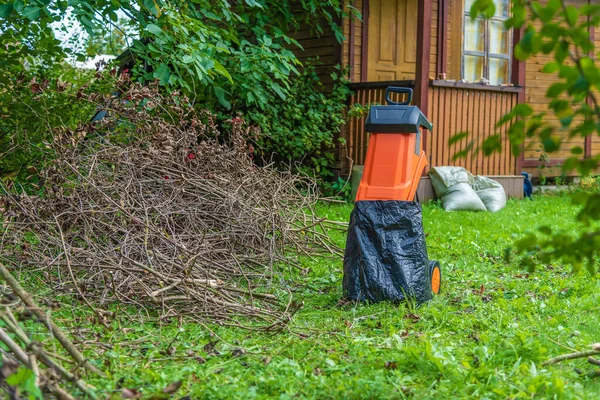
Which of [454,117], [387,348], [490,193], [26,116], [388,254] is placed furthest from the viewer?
[454,117]

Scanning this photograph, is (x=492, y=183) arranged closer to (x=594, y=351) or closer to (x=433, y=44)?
(x=433, y=44)

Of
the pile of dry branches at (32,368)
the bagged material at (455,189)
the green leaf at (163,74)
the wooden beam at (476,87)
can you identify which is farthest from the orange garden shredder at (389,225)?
the wooden beam at (476,87)

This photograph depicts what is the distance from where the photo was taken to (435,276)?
17.7 ft

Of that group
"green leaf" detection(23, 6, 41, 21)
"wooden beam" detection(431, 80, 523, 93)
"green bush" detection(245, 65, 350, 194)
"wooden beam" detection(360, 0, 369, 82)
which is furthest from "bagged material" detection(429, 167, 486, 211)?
"green leaf" detection(23, 6, 41, 21)

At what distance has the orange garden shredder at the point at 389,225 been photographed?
497cm

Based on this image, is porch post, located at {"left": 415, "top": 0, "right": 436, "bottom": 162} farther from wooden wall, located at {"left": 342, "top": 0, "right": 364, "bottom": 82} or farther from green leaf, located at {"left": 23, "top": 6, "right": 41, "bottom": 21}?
green leaf, located at {"left": 23, "top": 6, "right": 41, "bottom": 21}

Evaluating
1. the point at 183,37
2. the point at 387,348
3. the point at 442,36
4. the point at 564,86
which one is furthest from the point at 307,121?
the point at 564,86

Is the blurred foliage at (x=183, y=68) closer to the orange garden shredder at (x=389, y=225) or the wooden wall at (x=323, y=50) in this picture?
the wooden wall at (x=323, y=50)

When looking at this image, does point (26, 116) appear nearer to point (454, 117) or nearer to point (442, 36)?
point (454, 117)

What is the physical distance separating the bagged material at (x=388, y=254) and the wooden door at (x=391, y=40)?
25.1 ft

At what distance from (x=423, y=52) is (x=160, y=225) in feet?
18.8

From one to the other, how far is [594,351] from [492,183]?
7703 millimetres

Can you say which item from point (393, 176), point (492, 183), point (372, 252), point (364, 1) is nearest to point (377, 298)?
point (372, 252)

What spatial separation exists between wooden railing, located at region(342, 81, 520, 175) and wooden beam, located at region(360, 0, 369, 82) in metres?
0.42
